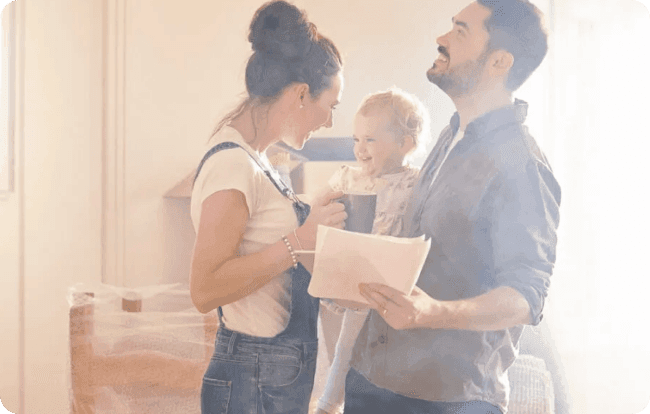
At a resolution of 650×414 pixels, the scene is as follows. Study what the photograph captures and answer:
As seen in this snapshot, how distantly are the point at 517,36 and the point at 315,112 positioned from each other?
1.16ft

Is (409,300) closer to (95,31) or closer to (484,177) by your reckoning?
(484,177)

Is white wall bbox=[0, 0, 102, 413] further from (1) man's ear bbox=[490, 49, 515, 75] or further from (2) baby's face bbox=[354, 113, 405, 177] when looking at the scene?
(1) man's ear bbox=[490, 49, 515, 75]

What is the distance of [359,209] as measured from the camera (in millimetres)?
900

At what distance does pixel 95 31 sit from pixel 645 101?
3.67 ft

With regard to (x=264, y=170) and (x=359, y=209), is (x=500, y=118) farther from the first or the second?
(x=264, y=170)

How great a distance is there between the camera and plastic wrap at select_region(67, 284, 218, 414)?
115 cm

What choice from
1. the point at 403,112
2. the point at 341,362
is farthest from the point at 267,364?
the point at 403,112

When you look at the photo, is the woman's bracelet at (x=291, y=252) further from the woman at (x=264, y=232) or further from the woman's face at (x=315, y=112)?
the woman's face at (x=315, y=112)

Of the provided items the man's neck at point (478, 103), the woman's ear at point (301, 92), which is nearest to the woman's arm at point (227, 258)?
the woman's ear at point (301, 92)

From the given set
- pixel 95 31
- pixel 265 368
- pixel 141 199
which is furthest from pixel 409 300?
pixel 95 31

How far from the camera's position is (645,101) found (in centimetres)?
111

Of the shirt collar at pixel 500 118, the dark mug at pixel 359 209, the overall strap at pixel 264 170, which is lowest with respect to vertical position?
the dark mug at pixel 359 209

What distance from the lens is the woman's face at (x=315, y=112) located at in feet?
3.23

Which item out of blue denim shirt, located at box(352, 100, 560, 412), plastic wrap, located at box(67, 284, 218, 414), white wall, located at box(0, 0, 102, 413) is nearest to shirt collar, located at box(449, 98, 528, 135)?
blue denim shirt, located at box(352, 100, 560, 412)
